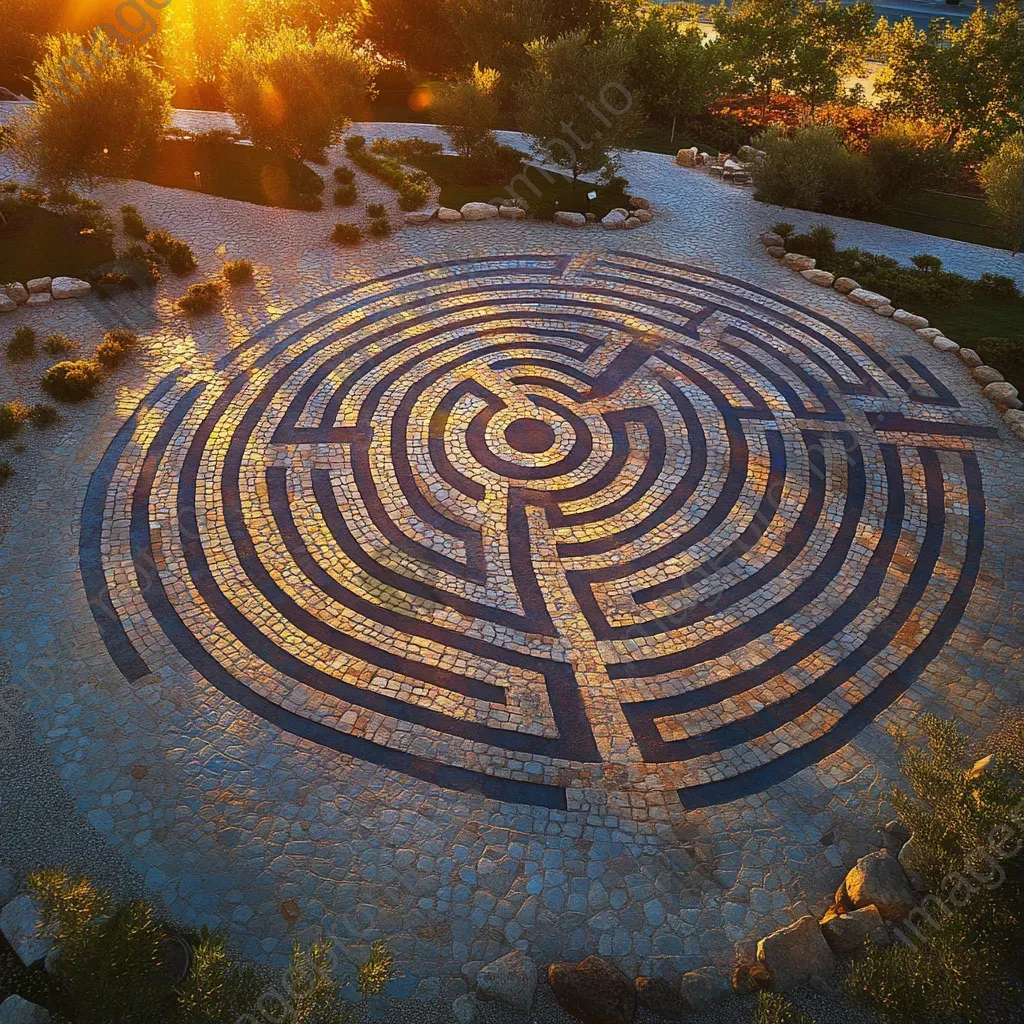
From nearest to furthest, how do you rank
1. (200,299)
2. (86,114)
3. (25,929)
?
1. (25,929)
2. (200,299)
3. (86,114)

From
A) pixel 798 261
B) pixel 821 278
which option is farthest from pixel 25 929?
pixel 798 261

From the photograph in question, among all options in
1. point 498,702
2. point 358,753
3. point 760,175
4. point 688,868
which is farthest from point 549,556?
point 760,175

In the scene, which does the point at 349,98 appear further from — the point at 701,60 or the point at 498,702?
the point at 498,702

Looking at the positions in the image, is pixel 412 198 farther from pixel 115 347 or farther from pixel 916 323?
pixel 916 323

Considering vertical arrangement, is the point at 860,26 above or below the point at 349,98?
above

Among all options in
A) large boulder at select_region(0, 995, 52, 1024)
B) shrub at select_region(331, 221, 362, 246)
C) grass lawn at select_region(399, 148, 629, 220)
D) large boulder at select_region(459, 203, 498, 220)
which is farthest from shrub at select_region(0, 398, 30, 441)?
grass lawn at select_region(399, 148, 629, 220)
